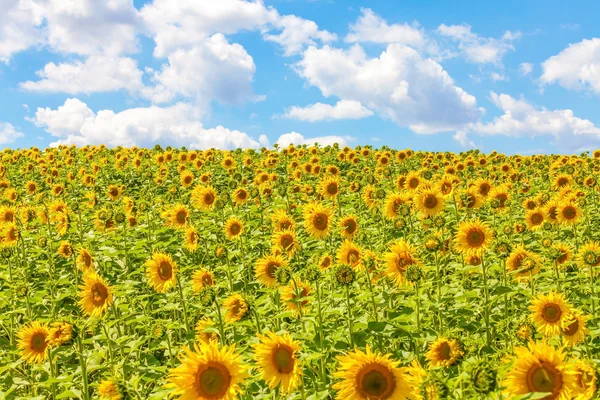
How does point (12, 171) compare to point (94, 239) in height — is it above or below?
above

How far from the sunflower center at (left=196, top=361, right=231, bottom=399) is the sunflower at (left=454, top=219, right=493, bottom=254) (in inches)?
198

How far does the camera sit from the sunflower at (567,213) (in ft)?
35.7

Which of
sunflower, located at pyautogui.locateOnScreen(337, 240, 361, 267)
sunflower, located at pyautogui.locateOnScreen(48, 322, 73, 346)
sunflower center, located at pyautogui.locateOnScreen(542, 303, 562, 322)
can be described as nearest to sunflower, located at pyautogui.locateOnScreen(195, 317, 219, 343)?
sunflower, located at pyautogui.locateOnScreen(48, 322, 73, 346)

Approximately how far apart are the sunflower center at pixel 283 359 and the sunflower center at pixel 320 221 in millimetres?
4911

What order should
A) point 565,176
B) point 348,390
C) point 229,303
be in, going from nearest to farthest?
1. point 348,390
2. point 229,303
3. point 565,176

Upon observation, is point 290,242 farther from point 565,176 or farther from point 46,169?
point 46,169

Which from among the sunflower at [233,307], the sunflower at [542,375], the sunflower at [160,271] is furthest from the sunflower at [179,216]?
the sunflower at [542,375]

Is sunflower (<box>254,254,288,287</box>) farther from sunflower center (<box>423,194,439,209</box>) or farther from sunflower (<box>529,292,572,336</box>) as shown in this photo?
sunflower center (<box>423,194,439,209</box>)

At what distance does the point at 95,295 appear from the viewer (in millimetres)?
6695

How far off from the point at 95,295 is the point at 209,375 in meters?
3.56

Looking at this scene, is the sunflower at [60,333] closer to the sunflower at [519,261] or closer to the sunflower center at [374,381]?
the sunflower center at [374,381]

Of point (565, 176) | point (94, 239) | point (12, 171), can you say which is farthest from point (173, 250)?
point (12, 171)

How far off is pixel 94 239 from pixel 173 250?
67.9 inches

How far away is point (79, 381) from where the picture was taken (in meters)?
7.04
